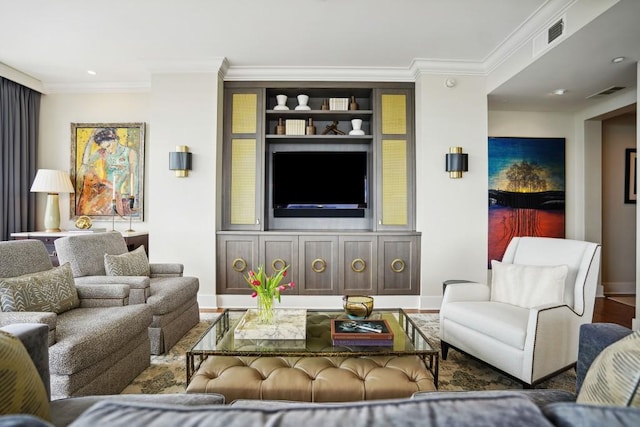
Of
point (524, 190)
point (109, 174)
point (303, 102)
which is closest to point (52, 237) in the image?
point (109, 174)

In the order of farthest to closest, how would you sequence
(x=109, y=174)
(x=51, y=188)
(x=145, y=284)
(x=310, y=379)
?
(x=109, y=174), (x=51, y=188), (x=145, y=284), (x=310, y=379)

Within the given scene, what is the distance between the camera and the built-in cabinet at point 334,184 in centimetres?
404

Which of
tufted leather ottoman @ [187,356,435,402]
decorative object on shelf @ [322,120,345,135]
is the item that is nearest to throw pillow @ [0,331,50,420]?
tufted leather ottoman @ [187,356,435,402]

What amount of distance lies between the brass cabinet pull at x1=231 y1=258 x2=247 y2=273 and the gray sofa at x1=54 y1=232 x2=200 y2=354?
85 centimetres

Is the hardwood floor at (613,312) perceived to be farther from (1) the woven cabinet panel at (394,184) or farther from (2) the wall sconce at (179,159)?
(2) the wall sconce at (179,159)

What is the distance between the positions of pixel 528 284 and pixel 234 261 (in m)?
2.93

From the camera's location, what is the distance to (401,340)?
1.97 m

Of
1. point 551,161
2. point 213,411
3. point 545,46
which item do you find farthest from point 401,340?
point 551,161

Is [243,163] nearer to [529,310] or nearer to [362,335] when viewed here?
[362,335]

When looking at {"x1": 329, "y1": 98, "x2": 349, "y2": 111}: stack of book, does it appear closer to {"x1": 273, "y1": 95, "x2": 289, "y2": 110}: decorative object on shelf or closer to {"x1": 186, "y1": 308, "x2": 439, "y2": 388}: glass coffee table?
{"x1": 273, "y1": 95, "x2": 289, "y2": 110}: decorative object on shelf

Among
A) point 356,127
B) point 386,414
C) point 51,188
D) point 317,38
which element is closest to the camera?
point 386,414

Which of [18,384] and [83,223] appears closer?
[18,384]

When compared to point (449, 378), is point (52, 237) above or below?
above

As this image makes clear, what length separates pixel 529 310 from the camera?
225cm
